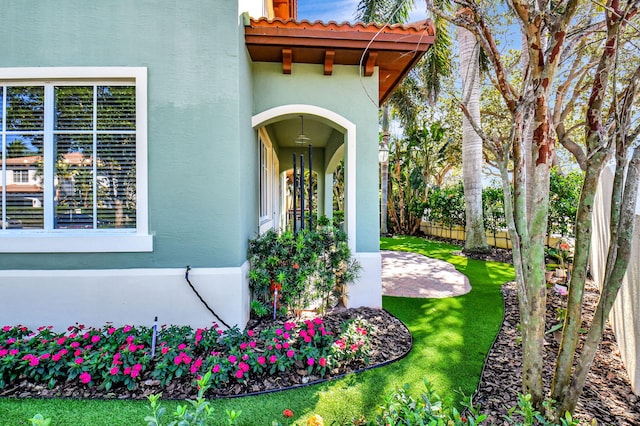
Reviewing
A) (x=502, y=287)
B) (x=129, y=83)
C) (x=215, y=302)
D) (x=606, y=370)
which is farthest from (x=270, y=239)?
(x=502, y=287)

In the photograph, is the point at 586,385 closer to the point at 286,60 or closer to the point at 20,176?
the point at 286,60

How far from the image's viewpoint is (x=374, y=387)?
402 centimetres

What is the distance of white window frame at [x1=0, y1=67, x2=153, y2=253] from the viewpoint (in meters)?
4.98

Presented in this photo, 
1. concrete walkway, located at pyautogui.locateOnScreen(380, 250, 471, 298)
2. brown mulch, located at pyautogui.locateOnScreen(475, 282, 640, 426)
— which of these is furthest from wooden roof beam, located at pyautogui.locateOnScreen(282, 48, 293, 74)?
brown mulch, located at pyautogui.locateOnScreen(475, 282, 640, 426)

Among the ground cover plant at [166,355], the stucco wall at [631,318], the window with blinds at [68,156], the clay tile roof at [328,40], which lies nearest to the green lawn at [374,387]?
the ground cover plant at [166,355]

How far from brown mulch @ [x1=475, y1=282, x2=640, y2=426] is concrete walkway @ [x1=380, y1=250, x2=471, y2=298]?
2.53m

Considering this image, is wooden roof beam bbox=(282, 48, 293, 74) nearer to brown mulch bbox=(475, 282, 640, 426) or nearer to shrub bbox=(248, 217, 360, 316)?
shrub bbox=(248, 217, 360, 316)

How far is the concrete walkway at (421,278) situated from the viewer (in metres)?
8.29

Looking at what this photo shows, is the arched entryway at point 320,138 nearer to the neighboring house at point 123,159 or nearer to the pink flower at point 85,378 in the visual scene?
the neighboring house at point 123,159

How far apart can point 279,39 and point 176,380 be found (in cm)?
548

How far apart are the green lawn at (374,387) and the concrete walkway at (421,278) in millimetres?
1310

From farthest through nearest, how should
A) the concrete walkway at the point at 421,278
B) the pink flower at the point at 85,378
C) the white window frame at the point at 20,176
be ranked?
the concrete walkway at the point at 421,278 < the white window frame at the point at 20,176 < the pink flower at the point at 85,378

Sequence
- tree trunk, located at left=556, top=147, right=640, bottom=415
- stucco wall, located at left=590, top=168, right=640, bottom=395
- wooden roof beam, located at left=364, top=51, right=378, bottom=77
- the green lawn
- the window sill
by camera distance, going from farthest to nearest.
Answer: wooden roof beam, located at left=364, top=51, right=378, bottom=77, the window sill, stucco wall, located at left=590, top=168, right=640, bottom=395, the green lawn, tree trunk, located at left=556, top=147, right=640, bottom=415

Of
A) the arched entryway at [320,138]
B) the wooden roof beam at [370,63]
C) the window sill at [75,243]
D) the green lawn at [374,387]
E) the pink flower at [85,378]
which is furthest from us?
the arched entryway at [320,138]
